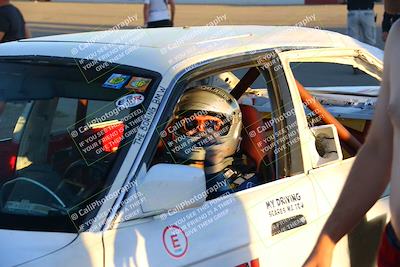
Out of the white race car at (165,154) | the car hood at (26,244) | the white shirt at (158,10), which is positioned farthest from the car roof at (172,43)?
the white shirt at (158,10)

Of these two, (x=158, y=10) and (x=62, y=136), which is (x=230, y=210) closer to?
(x=62, y=136)

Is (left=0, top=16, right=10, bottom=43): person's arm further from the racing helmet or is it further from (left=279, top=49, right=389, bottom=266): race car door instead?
the racing helmet

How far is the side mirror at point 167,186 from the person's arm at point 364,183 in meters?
0.52

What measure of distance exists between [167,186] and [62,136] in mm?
780

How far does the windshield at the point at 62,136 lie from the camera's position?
2.54 m

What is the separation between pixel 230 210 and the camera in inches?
108

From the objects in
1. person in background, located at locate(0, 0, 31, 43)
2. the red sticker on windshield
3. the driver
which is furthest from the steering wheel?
person in background, located at locate(0, 0, 31, 43)

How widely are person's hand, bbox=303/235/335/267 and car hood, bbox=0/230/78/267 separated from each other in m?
0.78

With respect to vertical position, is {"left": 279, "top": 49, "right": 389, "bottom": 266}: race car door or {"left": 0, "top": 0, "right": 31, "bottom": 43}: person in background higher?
{"left": 0, "top": 0, "right": 31, "bottom": 43}: person in background

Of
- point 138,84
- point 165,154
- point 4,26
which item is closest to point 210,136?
point 165,154

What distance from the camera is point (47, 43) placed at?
10.4 ft

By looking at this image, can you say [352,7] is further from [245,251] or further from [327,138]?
[245,251]

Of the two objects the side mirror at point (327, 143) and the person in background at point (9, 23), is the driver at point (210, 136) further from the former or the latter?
the person in background at point (9, 23)

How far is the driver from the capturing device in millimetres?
3078
